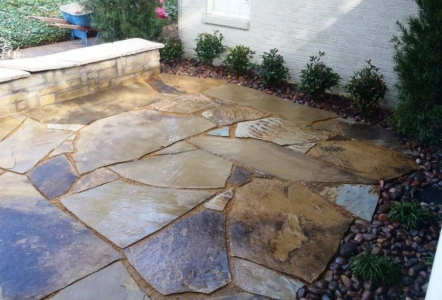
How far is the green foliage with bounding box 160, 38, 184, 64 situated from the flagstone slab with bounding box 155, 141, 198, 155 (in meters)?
2.39

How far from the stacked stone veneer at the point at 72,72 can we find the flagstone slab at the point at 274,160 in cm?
163

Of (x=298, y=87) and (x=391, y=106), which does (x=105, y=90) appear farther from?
(x=391, y=106)

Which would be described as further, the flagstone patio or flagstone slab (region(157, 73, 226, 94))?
flagstone slab (region(157, 73, 226, 94))

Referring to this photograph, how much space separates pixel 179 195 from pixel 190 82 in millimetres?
2573

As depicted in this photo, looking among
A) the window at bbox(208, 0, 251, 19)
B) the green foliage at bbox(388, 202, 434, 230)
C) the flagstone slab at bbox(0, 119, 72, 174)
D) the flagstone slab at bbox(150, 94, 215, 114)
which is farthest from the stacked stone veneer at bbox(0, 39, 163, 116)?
the green foliage at bbox(388, 202, 434, 230)

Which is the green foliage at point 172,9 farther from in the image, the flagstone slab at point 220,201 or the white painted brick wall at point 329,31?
the flagstone slab at point 220,201

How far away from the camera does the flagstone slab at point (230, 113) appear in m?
4.25

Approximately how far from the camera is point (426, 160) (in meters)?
3.57

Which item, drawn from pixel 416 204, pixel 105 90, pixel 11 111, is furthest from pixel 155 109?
pixel 416 204

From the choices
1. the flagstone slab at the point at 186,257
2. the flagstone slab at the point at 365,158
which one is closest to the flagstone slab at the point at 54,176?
the flagstone slab at the point at 186,257

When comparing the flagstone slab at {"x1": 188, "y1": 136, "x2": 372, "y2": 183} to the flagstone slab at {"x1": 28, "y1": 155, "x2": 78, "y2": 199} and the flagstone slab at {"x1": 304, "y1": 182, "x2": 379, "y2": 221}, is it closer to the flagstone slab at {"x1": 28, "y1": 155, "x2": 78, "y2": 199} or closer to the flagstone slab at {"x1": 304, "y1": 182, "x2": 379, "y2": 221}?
the flagstone slab at {"x1": 304, "y1": 182, "x2": 379, "y2": 221}

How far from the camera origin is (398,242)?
2582 millimetres

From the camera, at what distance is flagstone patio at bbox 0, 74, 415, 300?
2338 mm

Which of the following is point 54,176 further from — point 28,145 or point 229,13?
point 229,13
